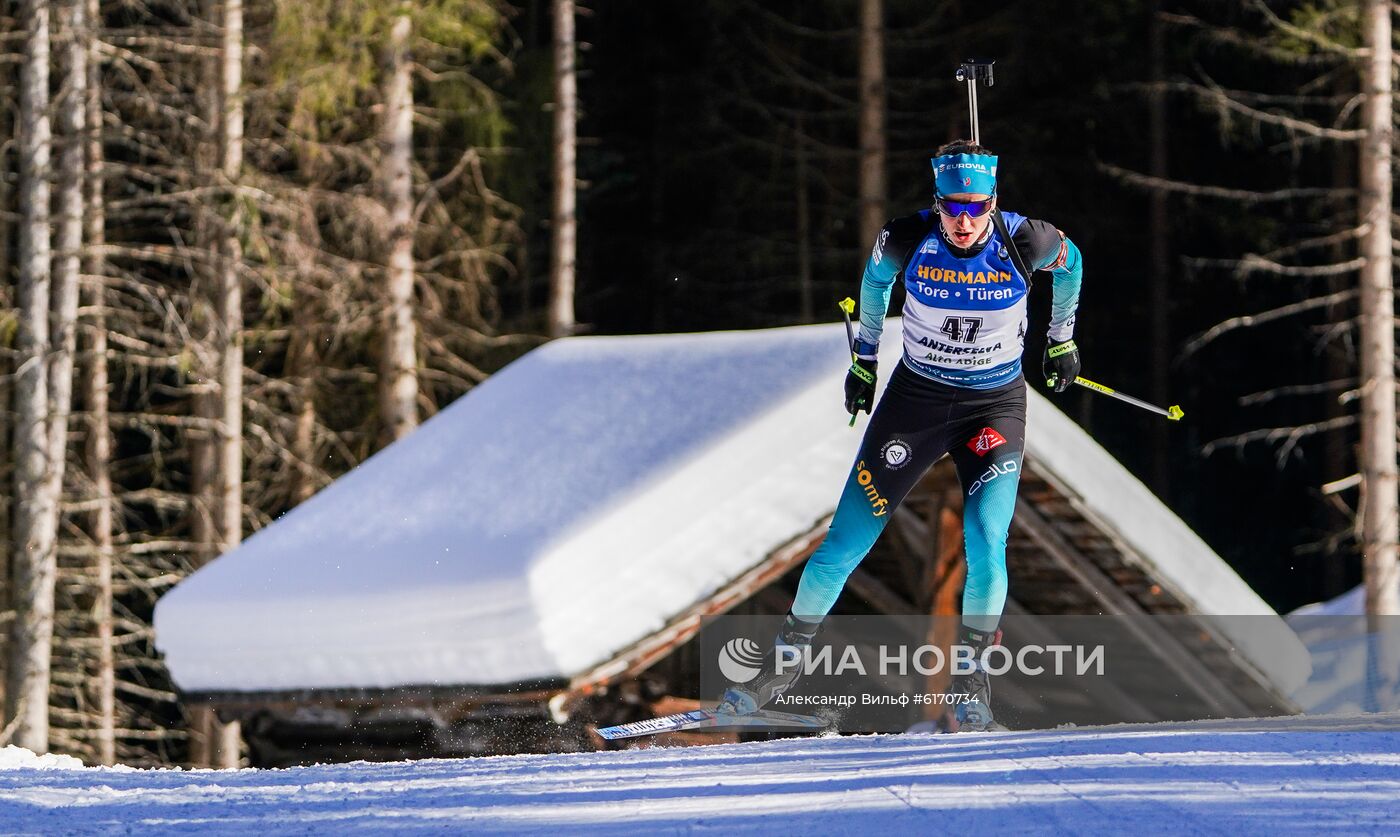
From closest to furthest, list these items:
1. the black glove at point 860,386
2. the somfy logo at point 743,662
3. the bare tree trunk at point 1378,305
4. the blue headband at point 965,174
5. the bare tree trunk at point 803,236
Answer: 1. the blue headband at point 965,174
2. the black glove at point 860,386
3. the somfy logo at point 743,662
4. the bare tree trunk at point 1378,305
5. the bare tree trunk at point 803,236

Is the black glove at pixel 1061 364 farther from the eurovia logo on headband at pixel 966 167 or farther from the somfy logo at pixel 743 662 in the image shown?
the somfy logo at pixel 743 662

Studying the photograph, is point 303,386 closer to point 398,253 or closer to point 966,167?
point 398,253

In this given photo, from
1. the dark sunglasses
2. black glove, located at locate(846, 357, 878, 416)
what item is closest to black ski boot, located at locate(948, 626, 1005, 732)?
black glove, located at locate(846, 357, 878, 416)

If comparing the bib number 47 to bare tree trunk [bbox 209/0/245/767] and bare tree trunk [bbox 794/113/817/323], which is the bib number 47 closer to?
bare tree trunk [bbox 209/0/245/767]

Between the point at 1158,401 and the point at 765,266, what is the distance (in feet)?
23.0

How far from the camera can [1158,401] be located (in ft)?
82.9

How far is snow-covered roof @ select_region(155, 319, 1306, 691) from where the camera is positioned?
874 centimetres

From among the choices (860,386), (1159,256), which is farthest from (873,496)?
(1159,256)

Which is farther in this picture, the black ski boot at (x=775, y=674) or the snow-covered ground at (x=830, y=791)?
the black ski boot at (x=775, y=674)

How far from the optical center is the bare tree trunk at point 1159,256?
2527 centimetres

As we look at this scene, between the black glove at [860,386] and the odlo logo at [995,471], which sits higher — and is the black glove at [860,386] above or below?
above

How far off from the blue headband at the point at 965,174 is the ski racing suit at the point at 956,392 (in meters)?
0.25

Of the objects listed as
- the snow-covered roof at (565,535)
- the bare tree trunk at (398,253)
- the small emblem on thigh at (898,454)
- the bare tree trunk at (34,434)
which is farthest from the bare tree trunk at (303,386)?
the small emblem on thigh at (898,454)

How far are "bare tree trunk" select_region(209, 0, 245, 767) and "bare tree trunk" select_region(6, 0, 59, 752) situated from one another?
7.28ft
